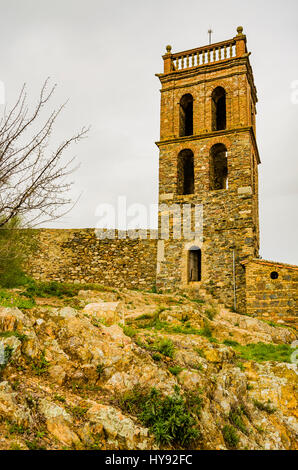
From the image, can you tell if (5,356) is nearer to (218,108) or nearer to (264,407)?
(264,407)

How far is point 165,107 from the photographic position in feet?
66.0

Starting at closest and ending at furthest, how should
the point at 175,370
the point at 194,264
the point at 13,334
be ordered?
the point at 13,334
the point at 175,370
the point at 194,264

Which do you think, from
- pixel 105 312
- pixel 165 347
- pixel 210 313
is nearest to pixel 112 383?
pixel 165 347

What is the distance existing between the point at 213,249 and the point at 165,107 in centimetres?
687

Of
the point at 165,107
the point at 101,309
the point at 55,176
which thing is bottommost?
the point at 101,309

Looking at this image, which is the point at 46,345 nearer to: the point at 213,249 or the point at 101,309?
the point at 101,309

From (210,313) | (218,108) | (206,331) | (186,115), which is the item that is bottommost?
(206,331)

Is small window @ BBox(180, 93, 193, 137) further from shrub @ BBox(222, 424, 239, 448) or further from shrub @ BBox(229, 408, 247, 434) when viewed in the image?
shrub @ BBox(222, 424, 239, 448)

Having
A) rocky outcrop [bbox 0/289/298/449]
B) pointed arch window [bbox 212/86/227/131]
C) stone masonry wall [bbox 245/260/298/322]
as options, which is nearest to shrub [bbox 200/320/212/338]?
rocky outcrop [bbox 0/289/298/449]

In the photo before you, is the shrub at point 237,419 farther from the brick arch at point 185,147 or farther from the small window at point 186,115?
the small window at point 186,115

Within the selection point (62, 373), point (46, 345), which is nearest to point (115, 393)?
point (62, 373)

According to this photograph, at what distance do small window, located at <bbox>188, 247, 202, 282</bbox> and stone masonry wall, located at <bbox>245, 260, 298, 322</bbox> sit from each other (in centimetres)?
248

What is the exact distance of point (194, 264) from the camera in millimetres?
18203

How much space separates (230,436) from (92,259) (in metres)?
13.3
